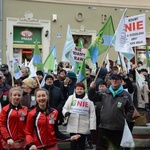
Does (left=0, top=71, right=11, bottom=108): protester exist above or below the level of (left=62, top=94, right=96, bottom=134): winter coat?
above

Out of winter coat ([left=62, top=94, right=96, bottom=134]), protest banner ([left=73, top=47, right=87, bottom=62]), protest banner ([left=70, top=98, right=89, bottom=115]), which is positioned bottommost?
winter coat ([left=62, top=94, right=96, bottom=134])

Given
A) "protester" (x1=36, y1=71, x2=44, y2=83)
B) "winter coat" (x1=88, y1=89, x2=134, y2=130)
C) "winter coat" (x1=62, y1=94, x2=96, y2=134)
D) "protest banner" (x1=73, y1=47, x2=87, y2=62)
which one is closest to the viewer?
"winter coat" (x1=88, y1=89, x2=134, y2=130)

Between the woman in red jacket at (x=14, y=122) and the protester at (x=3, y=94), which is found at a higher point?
the protester at (x=3, y=94)

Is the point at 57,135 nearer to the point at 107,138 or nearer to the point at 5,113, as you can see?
the point at 5,113

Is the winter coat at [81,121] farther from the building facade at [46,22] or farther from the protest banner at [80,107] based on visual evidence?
the building facade at [46,22]

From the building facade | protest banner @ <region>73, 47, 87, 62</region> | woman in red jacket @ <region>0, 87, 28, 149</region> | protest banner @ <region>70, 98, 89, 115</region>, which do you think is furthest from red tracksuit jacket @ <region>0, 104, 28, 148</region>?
the building facade

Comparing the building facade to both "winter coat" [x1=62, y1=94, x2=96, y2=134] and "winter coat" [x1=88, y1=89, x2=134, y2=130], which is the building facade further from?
"winter coat" [x1=88, y1=89, x2=134, y2=130]

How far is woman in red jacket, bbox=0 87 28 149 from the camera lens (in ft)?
18.3

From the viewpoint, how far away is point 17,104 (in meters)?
5.71

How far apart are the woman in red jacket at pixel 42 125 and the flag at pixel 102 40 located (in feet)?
8.23

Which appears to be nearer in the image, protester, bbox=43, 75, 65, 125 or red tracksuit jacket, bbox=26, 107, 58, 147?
red tracksuit jacket, bbox=26, 107, 58, 147

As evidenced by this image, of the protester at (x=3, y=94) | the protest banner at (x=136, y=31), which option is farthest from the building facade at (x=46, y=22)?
the protester at (x=3, y=94)

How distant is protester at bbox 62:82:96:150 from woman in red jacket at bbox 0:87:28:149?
1.23m

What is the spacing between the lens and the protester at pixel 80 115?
6746 millimetres
